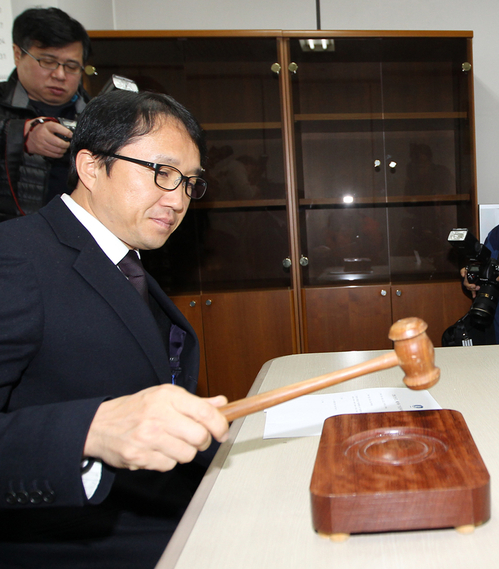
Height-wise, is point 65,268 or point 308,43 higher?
point 308,43

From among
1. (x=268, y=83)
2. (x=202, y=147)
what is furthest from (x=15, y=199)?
(x=268, y=83)

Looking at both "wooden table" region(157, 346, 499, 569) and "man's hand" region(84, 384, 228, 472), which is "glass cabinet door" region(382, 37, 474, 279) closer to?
"wooden table" region(157, 346, 499, 569)

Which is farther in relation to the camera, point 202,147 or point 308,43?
point 308,43

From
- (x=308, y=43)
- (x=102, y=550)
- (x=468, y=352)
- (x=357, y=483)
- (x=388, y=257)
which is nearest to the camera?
(x=357, y=483)

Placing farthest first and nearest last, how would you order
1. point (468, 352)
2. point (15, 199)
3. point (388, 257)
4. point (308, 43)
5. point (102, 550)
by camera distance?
point (388, 257) < point (308, 43) < point (15, 199) < point (468, 352) < point (102, 550)

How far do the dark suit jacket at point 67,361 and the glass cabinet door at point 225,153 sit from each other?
1.94 m

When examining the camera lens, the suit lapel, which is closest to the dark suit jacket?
the suit lapel

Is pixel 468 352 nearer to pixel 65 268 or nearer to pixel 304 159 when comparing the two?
pixel 65 268

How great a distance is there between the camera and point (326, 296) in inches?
114

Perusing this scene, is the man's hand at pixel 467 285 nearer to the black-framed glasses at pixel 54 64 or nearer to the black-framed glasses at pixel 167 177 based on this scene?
the black-framed glasses at pixel 167 177

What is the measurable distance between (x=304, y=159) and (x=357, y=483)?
2.60 meters

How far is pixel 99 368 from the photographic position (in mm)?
901

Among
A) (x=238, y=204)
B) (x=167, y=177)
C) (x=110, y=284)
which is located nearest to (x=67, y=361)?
(x=110, y=284)

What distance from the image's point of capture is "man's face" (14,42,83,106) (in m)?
A: 1.71
